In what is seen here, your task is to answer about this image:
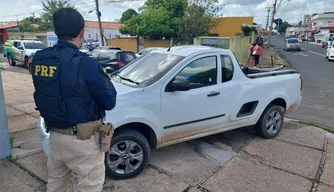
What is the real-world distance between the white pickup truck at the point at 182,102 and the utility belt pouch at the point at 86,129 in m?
1.02

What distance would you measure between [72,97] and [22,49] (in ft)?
49.3

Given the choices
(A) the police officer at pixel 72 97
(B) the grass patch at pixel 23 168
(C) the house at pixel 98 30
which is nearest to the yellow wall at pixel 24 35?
→ (C) the house at pixel 98 30

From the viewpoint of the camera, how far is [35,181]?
3072 millimetres

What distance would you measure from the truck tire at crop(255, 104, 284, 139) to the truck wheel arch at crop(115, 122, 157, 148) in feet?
6.91

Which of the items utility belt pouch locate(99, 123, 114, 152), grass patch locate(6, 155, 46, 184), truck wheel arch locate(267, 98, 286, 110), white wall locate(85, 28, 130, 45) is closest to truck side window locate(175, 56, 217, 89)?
truck wheel arch locate(267, 98, 286, 110)

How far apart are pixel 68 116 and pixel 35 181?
5.90ft

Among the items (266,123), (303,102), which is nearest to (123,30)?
(303,102)

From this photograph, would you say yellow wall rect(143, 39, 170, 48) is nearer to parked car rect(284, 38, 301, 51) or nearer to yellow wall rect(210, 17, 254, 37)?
yellow wall rect(210, 17, 254, 37)

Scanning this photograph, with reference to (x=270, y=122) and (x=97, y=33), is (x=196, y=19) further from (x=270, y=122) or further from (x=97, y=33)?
(x=97, y=33)

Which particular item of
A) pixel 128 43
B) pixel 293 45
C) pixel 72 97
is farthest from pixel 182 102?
pixel 293 45

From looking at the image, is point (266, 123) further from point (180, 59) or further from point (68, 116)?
point (68, 116)

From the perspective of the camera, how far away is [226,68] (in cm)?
390

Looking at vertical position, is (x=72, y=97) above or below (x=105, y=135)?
above

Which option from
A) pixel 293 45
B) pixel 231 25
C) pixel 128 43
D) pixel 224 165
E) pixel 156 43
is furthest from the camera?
pixel 293 45
